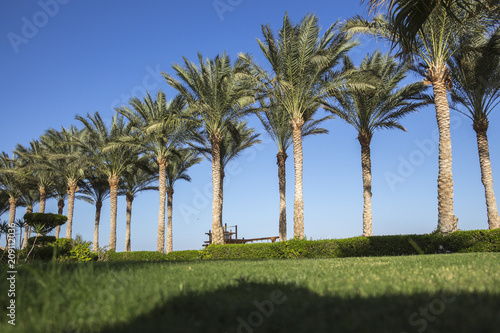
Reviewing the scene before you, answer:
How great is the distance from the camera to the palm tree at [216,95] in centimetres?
2123

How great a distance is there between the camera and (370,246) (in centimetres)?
1548

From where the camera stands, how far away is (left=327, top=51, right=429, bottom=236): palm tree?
20750 mm

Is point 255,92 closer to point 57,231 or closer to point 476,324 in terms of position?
point 476,324

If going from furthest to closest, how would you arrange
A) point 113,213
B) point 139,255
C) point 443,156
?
1. point 113,213
2. point 139,255
3. point 443,156

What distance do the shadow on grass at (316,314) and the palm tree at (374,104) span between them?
58.8 feet

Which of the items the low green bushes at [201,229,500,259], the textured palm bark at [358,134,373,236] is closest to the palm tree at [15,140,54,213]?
the low green bushes at [201,229,500,259]

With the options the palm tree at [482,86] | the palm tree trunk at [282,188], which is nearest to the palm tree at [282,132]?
the palm tree trunk at [282,188]

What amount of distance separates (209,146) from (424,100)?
13.6m

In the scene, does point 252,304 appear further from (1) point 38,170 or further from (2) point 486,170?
(1) point 38,170

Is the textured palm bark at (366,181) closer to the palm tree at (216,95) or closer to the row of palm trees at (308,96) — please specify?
the row of palm trees at (308,96)

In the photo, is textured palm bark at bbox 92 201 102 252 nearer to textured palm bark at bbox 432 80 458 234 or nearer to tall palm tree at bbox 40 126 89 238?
tall palm tree at bbox 40 126 89 238

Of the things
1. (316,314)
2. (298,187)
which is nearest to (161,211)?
(298,187)

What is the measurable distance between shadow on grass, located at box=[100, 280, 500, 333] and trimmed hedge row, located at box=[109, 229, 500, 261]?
930 centimetres

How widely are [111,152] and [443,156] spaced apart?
2335 cm
